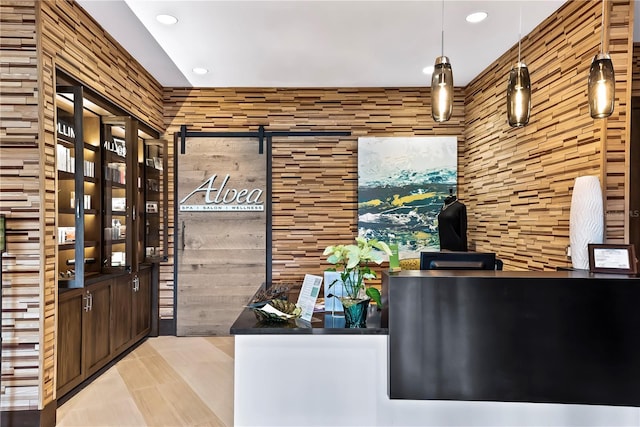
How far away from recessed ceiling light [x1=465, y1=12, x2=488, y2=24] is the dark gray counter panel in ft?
7.42

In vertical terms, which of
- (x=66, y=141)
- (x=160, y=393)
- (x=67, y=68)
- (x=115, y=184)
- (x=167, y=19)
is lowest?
(x=160, y=393)

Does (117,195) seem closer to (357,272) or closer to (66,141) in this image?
(66,141)

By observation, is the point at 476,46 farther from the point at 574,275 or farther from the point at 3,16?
the point at 3,16

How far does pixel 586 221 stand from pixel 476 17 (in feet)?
6.09

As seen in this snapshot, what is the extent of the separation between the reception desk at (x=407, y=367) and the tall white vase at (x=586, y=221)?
53 centimetres

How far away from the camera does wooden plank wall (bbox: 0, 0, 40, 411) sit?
8.89ft

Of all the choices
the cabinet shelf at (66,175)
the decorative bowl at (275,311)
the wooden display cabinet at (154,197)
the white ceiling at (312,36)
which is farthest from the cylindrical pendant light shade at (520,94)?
the wooden display cabinet at (154,197)

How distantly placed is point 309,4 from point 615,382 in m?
3.03

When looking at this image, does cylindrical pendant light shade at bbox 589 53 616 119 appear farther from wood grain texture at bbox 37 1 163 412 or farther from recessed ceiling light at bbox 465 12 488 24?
wood grain texture at bbox 37 1 163 412

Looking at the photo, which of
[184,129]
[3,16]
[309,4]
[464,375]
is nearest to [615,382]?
[464,375]

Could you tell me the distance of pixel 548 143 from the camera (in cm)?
324

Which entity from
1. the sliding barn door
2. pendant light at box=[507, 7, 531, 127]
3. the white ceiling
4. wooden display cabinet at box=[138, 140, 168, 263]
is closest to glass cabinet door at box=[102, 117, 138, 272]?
wooden display cabinet at box=[138, 140, 168, 263]

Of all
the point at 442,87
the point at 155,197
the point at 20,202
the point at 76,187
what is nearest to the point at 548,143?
the point at 442,87

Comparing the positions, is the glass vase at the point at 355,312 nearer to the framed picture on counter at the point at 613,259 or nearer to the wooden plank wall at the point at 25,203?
the framed picture on counter at the point at 613,259
